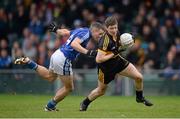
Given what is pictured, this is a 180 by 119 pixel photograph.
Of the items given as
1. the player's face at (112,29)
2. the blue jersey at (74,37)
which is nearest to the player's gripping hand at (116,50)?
the player's face at (112,29)

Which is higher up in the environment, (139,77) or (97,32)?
(97,32)

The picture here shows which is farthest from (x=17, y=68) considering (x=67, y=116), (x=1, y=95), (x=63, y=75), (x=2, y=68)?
(x=67, y=116)

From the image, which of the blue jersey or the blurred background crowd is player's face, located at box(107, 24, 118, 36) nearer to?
the blue jersey

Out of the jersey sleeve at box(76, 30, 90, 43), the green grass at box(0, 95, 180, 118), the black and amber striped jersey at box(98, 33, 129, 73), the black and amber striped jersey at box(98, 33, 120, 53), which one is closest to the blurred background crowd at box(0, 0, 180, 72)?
the green grass at box(0, 95, 180, 118)

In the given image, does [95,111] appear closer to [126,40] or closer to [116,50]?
[116,50]

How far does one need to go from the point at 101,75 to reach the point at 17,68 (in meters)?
8.77

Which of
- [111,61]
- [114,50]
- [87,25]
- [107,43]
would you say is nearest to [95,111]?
[111,61]

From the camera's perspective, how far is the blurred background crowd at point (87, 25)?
23.2 metres

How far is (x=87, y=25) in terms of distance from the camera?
81.1ft

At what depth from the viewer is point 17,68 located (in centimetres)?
2344

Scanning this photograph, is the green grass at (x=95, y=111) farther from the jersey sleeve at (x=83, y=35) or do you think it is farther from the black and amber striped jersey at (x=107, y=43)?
the jersey sleeve at (x=83, y=35)

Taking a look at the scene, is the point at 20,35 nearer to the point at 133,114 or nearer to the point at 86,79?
the point at 86,79

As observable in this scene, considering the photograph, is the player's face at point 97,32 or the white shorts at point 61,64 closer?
the player's face at point 97,32

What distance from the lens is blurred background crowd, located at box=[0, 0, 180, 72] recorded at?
2320 cm
